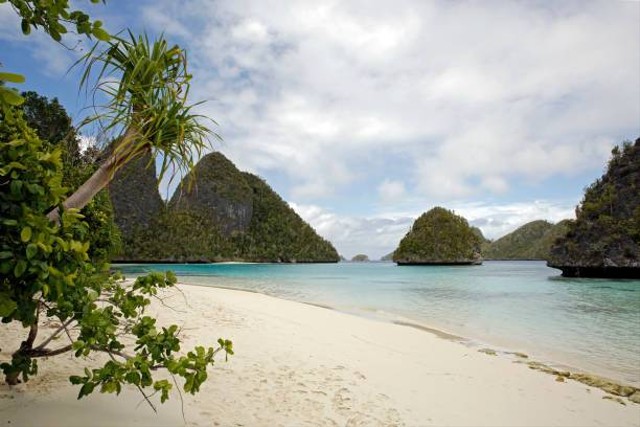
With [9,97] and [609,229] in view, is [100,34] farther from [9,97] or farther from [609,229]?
[609,229]

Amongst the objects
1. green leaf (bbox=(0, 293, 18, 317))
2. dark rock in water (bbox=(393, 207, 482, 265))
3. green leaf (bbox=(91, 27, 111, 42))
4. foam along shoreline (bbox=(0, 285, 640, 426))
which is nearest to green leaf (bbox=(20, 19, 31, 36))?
green leaf (bbox=(91, 27, 111, 42))

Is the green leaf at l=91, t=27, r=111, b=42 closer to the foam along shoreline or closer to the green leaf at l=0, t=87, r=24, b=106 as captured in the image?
the green leaf at l=0, t=87, r=24, b=106

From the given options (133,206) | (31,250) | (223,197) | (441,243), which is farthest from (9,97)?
(223,197)

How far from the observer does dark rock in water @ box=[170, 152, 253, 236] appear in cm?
13775

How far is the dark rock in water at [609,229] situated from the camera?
1954 inches

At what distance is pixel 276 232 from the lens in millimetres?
148500

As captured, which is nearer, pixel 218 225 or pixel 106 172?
pixel 106 172

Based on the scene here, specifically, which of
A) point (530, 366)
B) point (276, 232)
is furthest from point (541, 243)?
point (530, 366)

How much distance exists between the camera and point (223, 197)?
141000 mm

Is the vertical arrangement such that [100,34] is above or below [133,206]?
below

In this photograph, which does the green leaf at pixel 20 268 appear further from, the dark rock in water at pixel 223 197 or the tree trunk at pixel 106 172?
the dark rock in water at pixel 223 197

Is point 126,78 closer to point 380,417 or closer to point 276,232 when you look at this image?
point 380,417

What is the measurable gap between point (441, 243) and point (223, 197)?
7891cm

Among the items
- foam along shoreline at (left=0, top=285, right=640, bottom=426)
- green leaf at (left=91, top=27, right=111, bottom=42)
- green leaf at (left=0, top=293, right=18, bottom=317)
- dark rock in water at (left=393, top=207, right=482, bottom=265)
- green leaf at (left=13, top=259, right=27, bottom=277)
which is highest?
dark rock in water at (left=393, top=207, right=482, bottom=265)
